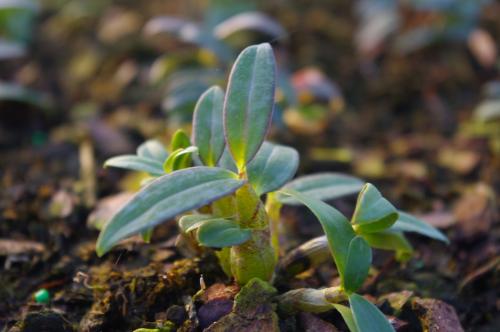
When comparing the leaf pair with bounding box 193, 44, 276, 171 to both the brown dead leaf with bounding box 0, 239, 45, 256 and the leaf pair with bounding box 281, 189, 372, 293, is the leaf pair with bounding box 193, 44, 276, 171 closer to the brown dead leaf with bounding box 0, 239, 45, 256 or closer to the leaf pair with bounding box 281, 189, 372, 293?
the leaf pair with bounding box 281, 189, 372, 293

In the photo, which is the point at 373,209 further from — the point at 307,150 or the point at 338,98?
the point at 338,98

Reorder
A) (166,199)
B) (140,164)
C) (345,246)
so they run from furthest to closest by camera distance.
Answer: (140,164)
(345,246)
(166,199)

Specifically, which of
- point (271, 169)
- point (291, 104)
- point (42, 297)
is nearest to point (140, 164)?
point (271, 169)

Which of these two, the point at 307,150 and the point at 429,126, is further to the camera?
the point at 429,126

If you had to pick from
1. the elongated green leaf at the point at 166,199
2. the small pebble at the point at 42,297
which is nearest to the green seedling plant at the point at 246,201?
the elongated green leaf at the point at 166,199

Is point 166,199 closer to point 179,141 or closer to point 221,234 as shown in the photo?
point 221,234

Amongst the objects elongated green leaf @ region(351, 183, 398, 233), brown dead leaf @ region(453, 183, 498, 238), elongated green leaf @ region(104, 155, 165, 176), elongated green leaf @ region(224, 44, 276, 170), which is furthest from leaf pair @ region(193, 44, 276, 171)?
brown dead leaf @ region(453, 183, 498, 238)

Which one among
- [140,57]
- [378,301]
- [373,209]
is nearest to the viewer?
[373,209]

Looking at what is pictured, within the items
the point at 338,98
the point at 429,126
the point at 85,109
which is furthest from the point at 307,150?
the point at 85,109
